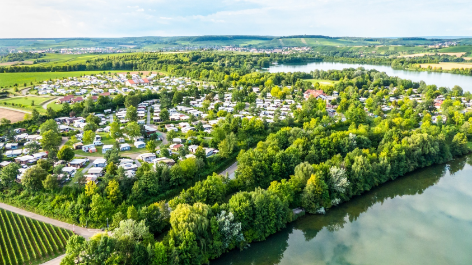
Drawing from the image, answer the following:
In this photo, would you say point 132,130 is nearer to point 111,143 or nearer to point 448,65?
point 111,143

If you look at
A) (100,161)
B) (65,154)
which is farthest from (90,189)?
(65,154)

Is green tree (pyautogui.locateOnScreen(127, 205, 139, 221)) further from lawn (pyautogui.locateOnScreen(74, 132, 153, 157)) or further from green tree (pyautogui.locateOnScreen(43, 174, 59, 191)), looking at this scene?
lawn (pyautogui.locateOnScreen(74, 132, 153, 157))

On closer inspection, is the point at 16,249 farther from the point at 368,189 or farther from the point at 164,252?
the point at 368,189

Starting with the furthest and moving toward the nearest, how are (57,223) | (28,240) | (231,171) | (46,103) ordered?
(46,103), (231,171), (57,223), (28,240)

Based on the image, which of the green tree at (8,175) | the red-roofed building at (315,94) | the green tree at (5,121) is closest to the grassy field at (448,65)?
the red-roofed building at (315,94)

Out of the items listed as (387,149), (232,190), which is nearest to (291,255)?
(232,190)

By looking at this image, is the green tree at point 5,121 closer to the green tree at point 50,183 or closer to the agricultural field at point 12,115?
the agricultural field at point 12,115
